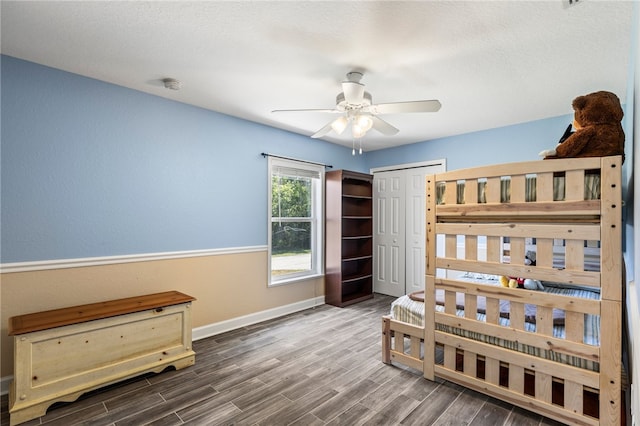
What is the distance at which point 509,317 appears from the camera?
2193 millimetres

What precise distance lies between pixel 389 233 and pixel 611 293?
360 cm

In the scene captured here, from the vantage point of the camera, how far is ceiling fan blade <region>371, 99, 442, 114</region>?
2.36m

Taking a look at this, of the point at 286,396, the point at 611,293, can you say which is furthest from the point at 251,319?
the point at 611,293

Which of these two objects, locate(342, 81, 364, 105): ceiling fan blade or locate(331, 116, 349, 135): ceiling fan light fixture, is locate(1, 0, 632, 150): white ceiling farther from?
locate(331, 116, 349, 135): ceiling fan light fixture

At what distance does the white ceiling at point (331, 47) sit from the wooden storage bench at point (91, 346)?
1.94 metres

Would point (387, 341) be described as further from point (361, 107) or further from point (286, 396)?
point (361, 107)

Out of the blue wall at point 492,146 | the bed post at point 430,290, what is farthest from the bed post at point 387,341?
the blue wall at point 492,146

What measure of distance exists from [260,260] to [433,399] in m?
2.43

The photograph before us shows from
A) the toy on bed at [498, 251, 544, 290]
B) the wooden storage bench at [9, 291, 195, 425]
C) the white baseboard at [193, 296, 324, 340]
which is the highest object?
the toy on bed at [498, 251, 544, 290]

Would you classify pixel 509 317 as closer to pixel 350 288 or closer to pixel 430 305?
pixel 430 305

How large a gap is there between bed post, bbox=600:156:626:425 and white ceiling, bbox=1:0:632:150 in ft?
3.17

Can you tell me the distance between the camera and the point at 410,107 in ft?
8.06

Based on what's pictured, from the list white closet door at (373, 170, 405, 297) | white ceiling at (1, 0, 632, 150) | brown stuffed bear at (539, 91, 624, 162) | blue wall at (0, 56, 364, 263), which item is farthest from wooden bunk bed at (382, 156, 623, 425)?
white closet door at (373, 170, 405, 297)

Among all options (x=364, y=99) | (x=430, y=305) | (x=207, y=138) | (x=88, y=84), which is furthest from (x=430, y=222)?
(x=88, y=84)
